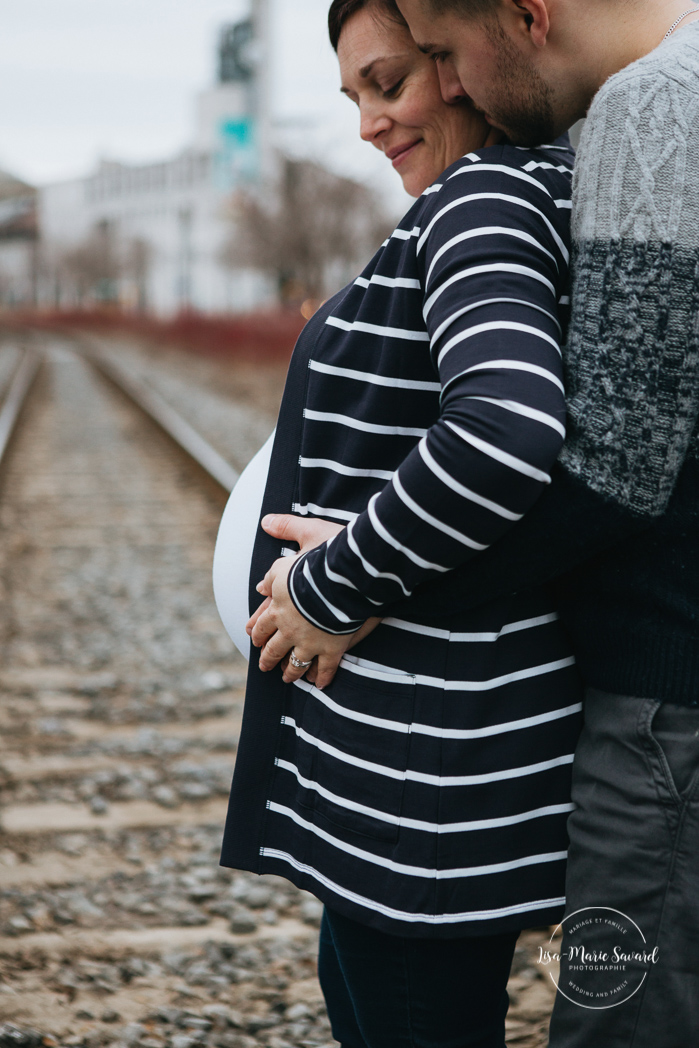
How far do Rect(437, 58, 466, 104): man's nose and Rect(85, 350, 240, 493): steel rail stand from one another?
5.22m

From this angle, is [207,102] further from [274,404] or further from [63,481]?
[63,481]

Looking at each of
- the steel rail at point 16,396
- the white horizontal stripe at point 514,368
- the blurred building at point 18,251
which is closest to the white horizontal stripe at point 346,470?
the white horizontal stripe at point 514,368

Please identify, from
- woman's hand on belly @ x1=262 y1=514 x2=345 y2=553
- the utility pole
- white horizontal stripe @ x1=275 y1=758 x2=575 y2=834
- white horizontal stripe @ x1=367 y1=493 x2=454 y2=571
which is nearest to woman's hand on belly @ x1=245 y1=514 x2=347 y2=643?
woman's hand on belly @ x1=262 y1=514 x2=345 y2=553

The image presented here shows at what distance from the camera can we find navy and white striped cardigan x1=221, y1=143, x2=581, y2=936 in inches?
39.8

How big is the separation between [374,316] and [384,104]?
42cm

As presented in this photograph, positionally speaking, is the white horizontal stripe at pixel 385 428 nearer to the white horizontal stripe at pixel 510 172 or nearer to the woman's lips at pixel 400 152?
the white horizontal stripe at pixel 510 172

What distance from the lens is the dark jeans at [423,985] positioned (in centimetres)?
120

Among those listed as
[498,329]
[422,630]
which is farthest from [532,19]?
[422,630]

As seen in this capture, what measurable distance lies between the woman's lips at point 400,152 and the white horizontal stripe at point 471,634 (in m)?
0.70

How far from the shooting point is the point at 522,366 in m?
0.99

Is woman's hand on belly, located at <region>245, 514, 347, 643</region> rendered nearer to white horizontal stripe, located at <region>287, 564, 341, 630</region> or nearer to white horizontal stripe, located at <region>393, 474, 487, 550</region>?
white horizontal stripe, located at <region>287, 564, 341, 630</region>

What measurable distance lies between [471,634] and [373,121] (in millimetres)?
779

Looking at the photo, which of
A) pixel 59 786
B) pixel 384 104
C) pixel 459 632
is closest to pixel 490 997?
pixel 459 632

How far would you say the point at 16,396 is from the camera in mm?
16156
